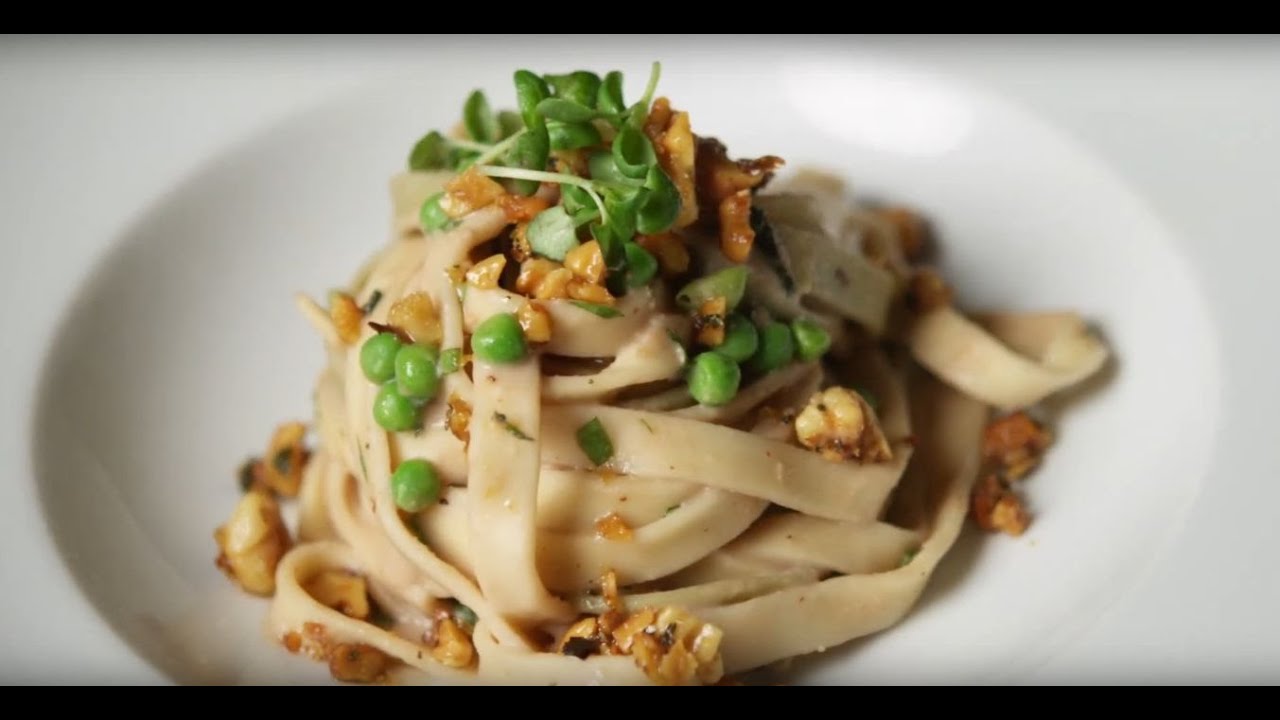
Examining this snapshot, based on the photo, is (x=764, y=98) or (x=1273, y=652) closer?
(x=1273, y=652)

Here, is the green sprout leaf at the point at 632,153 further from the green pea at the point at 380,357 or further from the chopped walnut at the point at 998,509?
the chopped walnut at the point at 998,509

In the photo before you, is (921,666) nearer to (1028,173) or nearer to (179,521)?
(1028,173)

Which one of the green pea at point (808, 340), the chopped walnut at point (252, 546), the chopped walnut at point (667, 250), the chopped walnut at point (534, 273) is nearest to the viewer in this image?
the chopped walnut at point (534, 273)

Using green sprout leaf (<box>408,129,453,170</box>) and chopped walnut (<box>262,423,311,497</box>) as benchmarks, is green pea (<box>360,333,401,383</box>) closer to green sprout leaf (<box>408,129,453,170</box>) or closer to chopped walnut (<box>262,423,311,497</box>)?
green sprout leaf (<box>408,129,453,170</box>)

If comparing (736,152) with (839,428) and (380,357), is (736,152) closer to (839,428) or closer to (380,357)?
(839,428)

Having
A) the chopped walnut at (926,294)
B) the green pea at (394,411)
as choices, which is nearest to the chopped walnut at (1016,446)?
the chopped walnut at (926,294)

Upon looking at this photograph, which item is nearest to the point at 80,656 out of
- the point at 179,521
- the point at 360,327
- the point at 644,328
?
the point at 179,521
